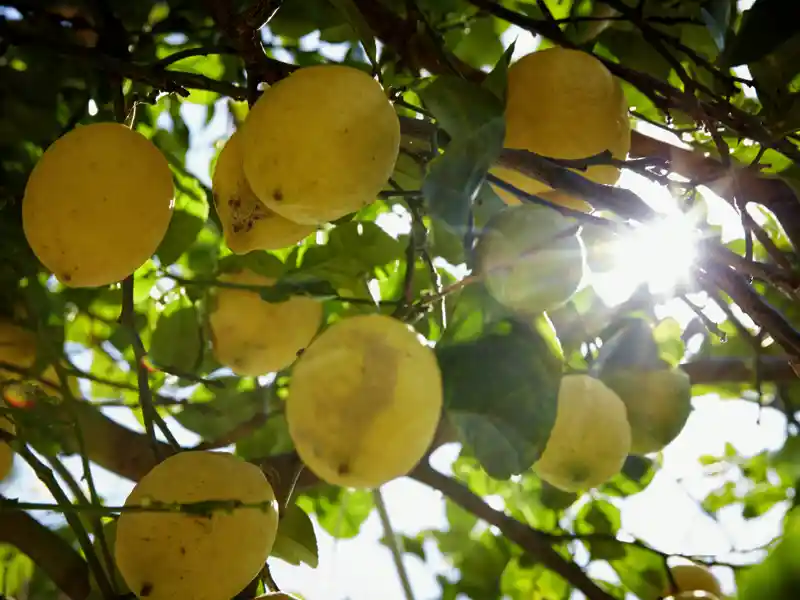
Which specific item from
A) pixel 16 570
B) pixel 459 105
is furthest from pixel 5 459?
pixel 459 105

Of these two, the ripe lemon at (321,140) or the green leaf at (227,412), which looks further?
the green leaf at (227,412)

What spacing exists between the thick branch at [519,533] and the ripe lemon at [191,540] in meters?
0.45

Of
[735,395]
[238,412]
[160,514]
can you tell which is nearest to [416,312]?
[160,514]

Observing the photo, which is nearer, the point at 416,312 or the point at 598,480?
the point at 416,312

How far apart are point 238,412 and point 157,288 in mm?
212

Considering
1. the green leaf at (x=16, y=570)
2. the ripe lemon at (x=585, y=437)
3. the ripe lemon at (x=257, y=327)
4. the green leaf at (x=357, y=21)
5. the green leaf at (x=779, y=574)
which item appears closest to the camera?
the green leaf at (x=779, y=574)

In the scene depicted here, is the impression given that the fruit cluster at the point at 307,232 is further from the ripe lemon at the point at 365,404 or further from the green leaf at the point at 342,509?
the green leaf at the point at 342,509

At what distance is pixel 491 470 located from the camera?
0.50 m

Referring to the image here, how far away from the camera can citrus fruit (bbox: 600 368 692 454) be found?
0.80m

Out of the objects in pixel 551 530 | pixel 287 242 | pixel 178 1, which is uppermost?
pixel 178 1

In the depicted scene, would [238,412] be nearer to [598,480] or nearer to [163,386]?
[163,386]

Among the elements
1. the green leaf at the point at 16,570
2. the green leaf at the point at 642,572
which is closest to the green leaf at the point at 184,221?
the green leaf at the point at 16,570

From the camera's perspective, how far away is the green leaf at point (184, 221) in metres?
0.88

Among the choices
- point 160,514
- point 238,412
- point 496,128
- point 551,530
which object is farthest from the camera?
point 551,530
